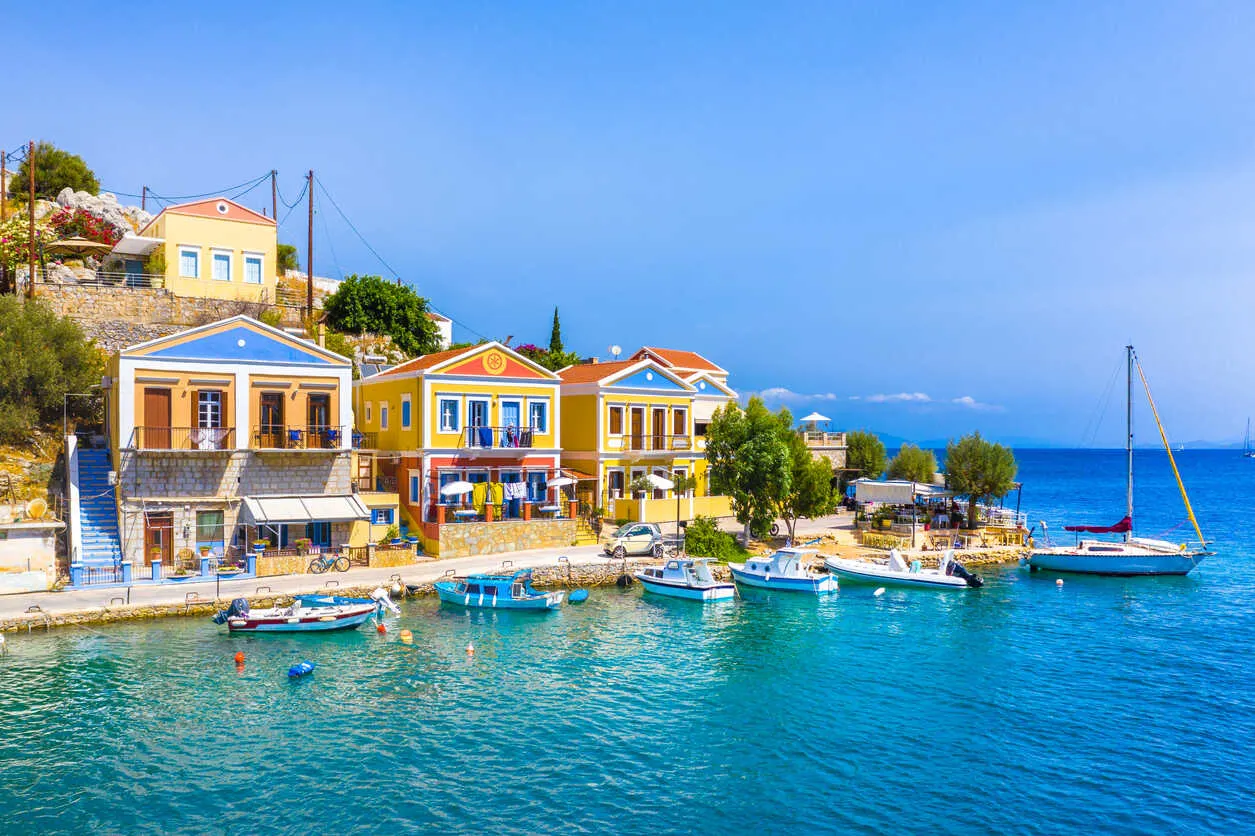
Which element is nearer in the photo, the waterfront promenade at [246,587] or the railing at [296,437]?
the waterfront promenade at [246,587]

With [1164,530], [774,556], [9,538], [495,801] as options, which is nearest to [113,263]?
[9,538]

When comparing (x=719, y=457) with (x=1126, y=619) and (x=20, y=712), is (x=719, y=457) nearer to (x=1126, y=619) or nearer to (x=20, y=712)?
(x=1126, y=619)

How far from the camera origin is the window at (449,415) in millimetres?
37969

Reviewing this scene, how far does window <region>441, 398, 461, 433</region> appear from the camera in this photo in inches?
1495

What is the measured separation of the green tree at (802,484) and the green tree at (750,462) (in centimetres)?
77

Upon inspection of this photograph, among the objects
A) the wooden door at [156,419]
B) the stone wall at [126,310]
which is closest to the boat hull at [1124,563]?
the wooden door at [156,419]

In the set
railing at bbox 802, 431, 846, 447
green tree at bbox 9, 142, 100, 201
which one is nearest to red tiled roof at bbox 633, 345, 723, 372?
railing at bbox 802, 431, 846, 447

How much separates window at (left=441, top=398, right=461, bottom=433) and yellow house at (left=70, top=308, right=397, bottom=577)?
410 cm

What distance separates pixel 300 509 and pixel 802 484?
23.7 meters

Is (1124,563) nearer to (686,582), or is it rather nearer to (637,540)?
(686,582)

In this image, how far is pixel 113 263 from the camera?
48188mm

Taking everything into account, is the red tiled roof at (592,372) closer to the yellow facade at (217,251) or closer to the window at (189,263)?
the yellow facade at (217,251)

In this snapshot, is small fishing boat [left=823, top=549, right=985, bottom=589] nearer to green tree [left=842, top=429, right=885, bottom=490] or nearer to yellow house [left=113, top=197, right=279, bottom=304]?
green tree [left=842, top=429, right=885, bottom=490]

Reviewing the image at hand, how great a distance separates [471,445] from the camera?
126 ft
